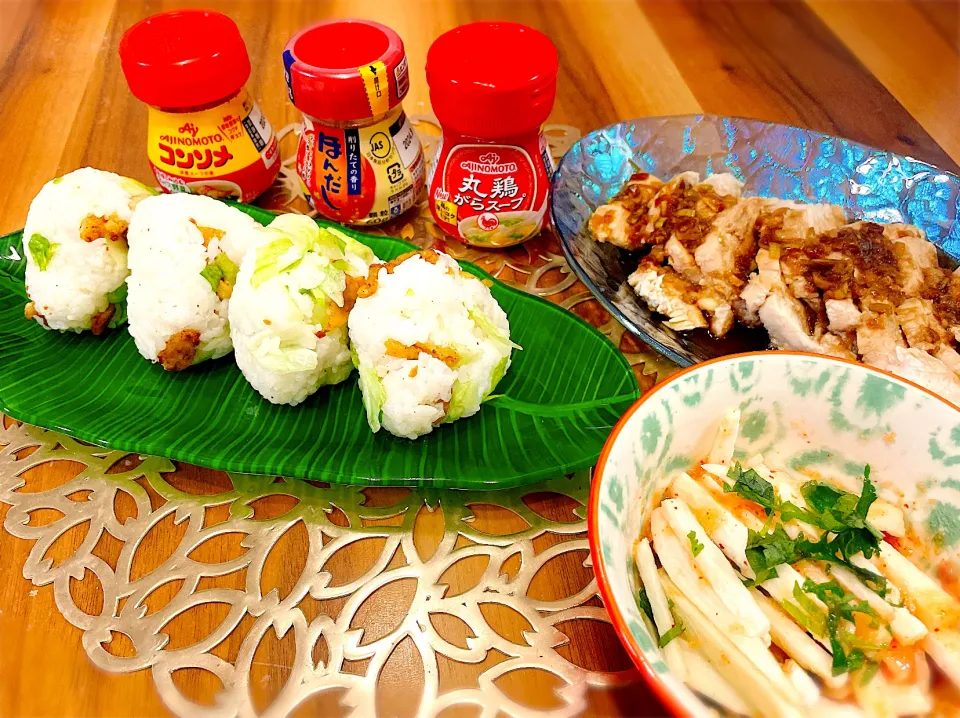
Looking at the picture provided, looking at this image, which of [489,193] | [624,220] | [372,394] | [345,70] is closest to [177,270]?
[372,394]

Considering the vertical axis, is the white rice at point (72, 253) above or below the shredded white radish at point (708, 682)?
below

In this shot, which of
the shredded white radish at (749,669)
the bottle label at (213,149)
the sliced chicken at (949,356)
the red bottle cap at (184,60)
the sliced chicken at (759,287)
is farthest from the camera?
the bottle label at (213,149)

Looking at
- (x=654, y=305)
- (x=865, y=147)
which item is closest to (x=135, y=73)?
(x=654, y=305)

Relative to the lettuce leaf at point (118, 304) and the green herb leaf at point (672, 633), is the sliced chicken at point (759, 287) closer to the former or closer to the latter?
the green herb leaf at point (672, 633)

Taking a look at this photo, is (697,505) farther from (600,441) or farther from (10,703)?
(10,703)

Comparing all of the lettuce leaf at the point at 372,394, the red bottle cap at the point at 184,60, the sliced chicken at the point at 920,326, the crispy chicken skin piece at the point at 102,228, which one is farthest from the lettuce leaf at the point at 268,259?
the sliced chicken at the point at 920,326

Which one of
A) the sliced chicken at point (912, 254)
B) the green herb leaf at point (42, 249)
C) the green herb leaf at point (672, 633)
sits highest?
the sliced chicken at point (912, 254)

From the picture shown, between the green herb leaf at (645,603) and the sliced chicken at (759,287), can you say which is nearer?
the green herb leaf at (645,603)

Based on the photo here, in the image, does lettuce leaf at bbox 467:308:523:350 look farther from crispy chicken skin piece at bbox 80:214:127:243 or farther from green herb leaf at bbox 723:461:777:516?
crispy chicken skin piece at bbox 80:214:127:243
